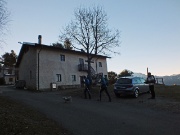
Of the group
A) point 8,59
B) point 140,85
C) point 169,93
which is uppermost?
point 8,59

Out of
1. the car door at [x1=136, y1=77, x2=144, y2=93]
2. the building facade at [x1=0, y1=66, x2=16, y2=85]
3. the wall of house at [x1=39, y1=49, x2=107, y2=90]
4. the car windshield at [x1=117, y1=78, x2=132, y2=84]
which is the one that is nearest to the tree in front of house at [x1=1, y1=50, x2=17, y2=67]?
the building facade at [x1=0, y1=66, x2=16, y2=85]

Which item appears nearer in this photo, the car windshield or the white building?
the car windshield

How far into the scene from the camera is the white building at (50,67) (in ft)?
95.8

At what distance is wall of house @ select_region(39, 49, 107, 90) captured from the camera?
2945 cm

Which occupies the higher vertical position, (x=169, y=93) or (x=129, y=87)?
(x=129, y=87)

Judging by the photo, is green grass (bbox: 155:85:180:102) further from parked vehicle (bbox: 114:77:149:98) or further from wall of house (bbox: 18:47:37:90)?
wall of house (bbox: 18:47:37:90)

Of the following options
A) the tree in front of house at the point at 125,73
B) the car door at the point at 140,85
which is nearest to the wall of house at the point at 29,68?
the car door at the point at 140,85

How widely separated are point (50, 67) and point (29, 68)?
147 inches

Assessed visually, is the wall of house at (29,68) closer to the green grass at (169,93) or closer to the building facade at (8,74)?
the green grass at (169,93)

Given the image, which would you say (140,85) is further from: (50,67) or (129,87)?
(50,67)

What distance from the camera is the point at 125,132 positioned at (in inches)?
263

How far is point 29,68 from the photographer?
31719mm

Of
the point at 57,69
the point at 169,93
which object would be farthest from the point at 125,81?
the point at 57,69

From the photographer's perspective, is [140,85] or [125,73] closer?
[140,85]
